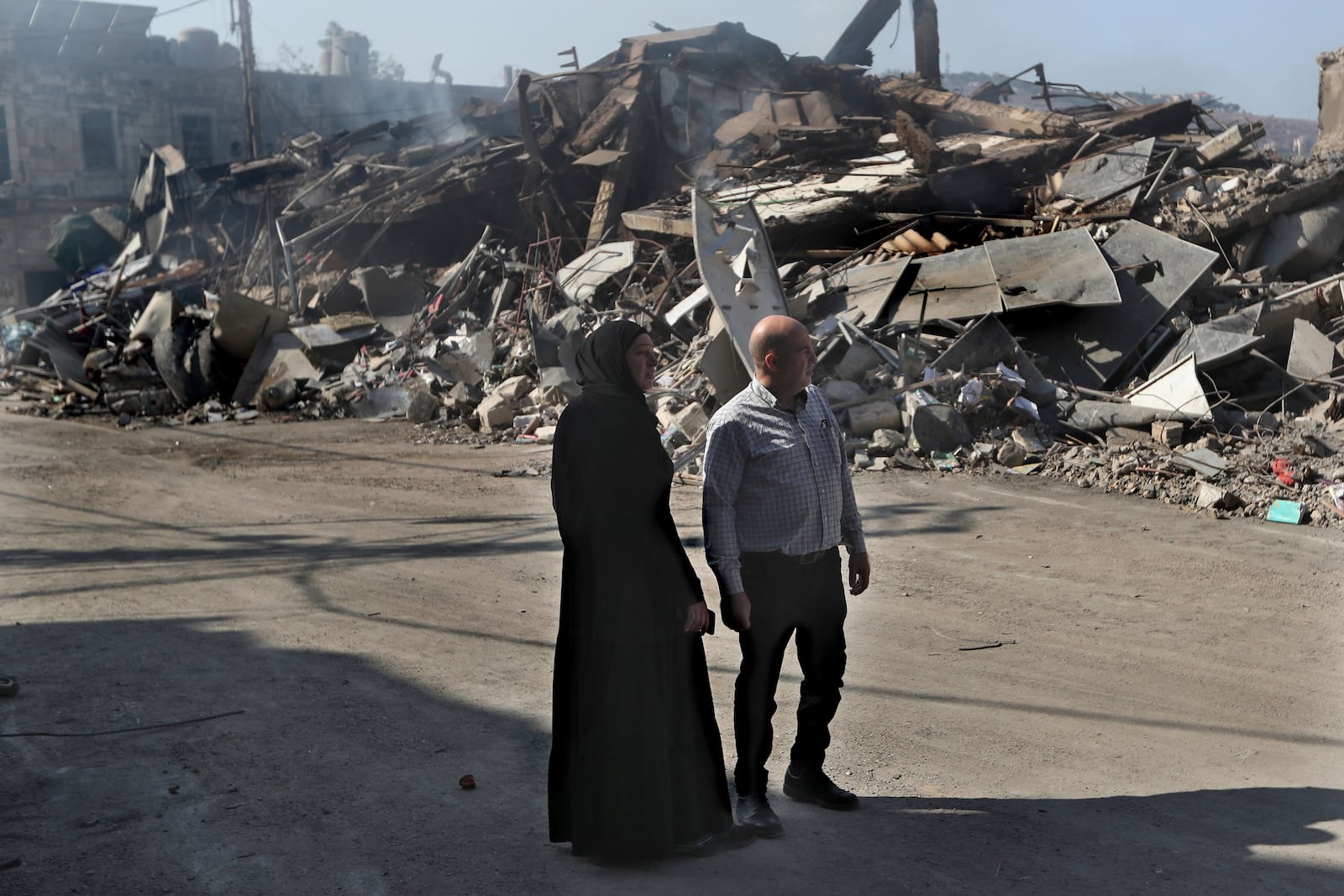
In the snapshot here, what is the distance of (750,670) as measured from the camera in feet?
11.1

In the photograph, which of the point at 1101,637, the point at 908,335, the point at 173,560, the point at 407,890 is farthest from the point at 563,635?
the point at 908,335

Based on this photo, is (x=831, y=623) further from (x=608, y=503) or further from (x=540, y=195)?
(x=540, y=195)

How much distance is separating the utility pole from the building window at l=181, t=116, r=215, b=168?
739cm

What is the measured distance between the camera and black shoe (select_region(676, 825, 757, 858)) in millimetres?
3203

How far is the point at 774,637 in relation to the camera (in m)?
3.36

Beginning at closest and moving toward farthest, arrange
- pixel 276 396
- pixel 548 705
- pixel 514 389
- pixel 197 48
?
pixel 548 705
pixel 514 389
pixel 276 396
pixel 197 48

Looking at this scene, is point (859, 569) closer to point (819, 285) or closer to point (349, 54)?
point (819, 285)

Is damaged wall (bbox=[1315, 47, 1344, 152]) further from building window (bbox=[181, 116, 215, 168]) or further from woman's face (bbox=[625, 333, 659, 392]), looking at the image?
building window (bbox=[181, 116, 215, 168])

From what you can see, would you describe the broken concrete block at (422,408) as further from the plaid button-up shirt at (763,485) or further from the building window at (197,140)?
the building window at (197,140)

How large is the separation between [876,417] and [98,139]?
32.0m

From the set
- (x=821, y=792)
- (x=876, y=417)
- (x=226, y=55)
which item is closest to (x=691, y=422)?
(x=876, y=417)

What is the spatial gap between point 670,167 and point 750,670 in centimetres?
1575

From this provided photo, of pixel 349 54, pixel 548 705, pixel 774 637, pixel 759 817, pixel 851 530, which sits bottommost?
pixel 548 705

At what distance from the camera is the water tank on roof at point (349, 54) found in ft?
157
